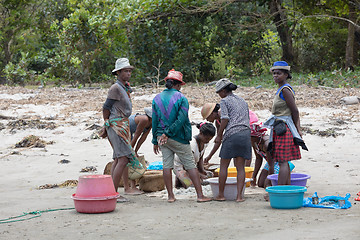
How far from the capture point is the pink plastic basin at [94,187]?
540 centimetres

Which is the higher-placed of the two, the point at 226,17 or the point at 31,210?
the point at 226,17

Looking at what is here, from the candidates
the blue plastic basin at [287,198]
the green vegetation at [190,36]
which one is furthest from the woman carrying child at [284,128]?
the green vegetation at [190,36]

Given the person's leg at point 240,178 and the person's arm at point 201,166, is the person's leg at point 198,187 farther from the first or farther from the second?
the person's arm at point 201,166

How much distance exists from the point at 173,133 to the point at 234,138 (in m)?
0.69

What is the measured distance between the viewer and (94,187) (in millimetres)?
5441

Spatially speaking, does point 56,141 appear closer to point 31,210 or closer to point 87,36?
point 31,210

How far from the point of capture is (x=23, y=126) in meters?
11.7

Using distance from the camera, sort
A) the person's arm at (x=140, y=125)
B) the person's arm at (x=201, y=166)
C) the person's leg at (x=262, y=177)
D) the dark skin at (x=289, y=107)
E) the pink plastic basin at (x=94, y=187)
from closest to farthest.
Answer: the pink plastic basin at (x=94, y=187) → the dark skin at (x=289, y=107) → the person's leg at (x=262, y=177) → the person's arm at (x=201, y=166) → the person's arm at (x=140, y=125)

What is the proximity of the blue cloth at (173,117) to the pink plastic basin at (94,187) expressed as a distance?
96cm

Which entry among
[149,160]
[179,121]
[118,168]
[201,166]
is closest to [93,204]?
[118,168]

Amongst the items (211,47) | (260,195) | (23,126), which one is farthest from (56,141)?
(211,47)

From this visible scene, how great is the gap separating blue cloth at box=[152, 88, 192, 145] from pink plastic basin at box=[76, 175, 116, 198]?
961mm

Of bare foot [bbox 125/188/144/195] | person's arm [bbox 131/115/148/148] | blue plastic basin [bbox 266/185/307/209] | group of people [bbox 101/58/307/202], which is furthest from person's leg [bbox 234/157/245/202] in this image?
person's arm [bbox 131/115/148/148]

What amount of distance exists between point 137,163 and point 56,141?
4.58m
